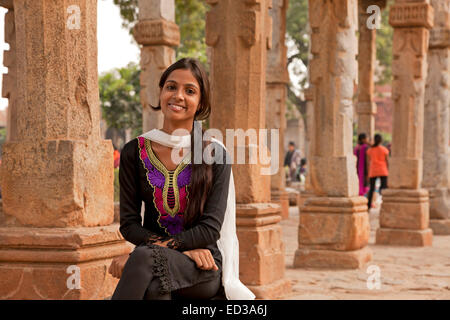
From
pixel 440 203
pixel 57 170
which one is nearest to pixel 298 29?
pixel 440 203

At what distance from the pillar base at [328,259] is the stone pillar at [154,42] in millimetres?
2988

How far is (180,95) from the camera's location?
305 cm

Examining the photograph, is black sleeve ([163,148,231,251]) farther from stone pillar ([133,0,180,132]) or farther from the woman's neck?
stone pillar ([133,0,180,132])

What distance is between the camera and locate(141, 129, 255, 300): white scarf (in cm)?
299

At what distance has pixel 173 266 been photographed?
8.91 ft

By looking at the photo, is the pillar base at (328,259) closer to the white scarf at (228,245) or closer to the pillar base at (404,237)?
the pillar base at (404,237)

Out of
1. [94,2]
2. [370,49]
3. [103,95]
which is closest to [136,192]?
[94,2]

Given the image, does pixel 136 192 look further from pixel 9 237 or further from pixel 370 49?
pixel 370 49

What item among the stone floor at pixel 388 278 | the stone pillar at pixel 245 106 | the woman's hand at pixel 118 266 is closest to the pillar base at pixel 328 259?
the stone floor at pixel 388 278

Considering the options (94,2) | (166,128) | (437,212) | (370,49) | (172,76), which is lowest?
(437,212)

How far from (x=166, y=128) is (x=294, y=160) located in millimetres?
20071

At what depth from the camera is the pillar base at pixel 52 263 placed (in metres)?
3.41

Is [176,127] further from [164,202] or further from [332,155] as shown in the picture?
[332,155]

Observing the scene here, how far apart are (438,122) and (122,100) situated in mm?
15961
